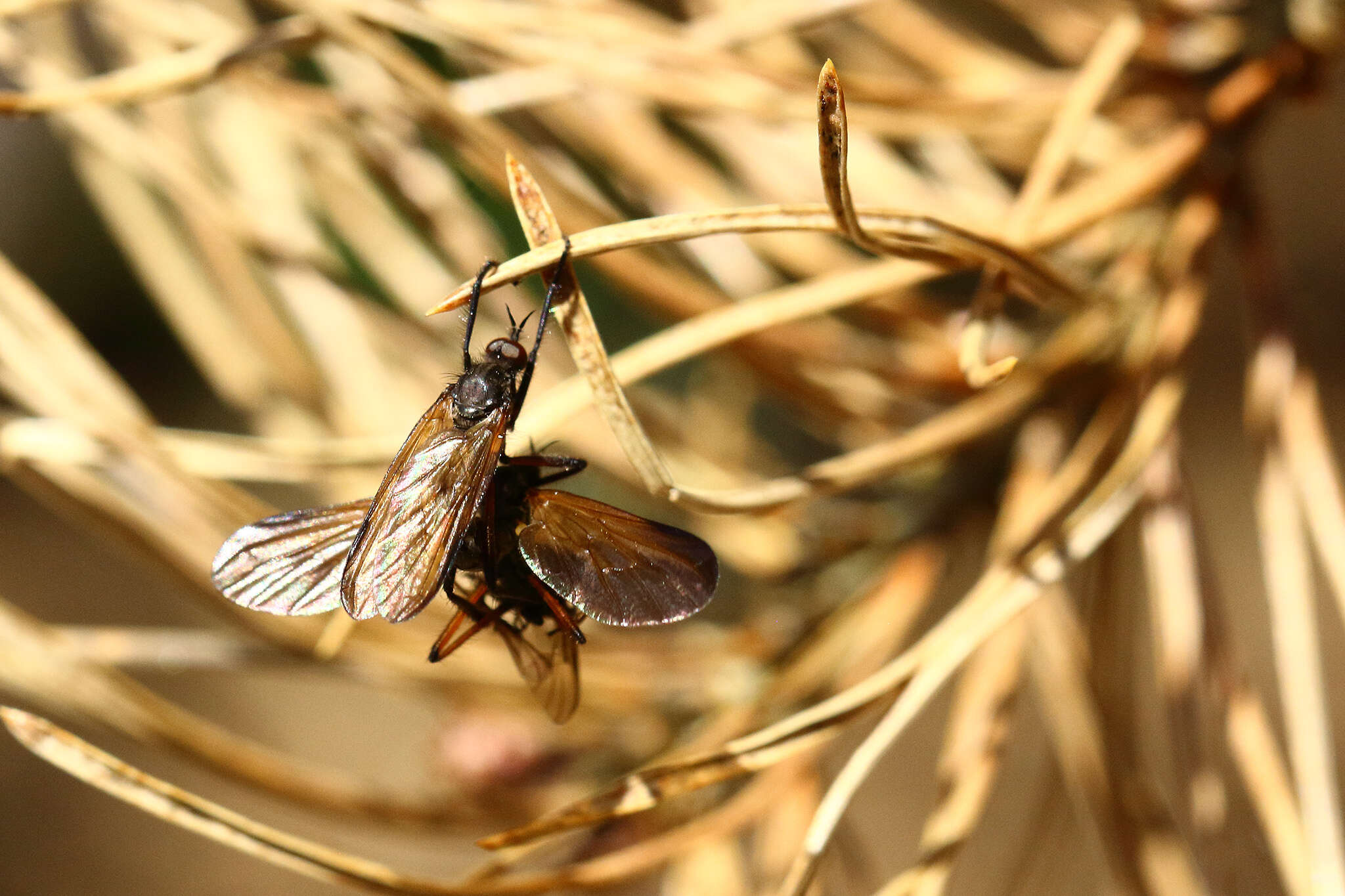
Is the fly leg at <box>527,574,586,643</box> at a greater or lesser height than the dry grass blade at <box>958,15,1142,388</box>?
lesser

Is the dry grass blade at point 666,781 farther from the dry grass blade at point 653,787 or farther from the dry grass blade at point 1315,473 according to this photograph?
the dry grass blade at point 1315,473

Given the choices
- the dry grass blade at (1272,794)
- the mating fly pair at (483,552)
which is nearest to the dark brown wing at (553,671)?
the mating fly pair at (483,552)

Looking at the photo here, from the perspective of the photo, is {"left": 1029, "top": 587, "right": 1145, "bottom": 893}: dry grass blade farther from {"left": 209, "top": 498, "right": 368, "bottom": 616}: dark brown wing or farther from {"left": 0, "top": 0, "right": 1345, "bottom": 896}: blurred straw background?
{"left": 209, "top": 498, "right": 368, "bottom": 616}: dark brown wing

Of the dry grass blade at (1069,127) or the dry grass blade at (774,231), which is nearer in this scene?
the dry grass blade at (774,231)

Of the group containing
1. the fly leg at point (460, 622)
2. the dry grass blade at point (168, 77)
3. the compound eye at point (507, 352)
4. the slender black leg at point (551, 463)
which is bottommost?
the fly leg at point (460, 622)

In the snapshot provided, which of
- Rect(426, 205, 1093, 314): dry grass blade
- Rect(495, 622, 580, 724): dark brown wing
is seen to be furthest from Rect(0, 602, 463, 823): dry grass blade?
Rect(426, 205, 1093, 314): dry grass blade

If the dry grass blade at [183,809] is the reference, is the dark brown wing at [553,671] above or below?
above

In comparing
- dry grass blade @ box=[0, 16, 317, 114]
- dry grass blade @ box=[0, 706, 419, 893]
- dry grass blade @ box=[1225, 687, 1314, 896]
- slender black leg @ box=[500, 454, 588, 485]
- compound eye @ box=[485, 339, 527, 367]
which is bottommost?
dry grass blade @ box=[0, 706, 419, 893]
